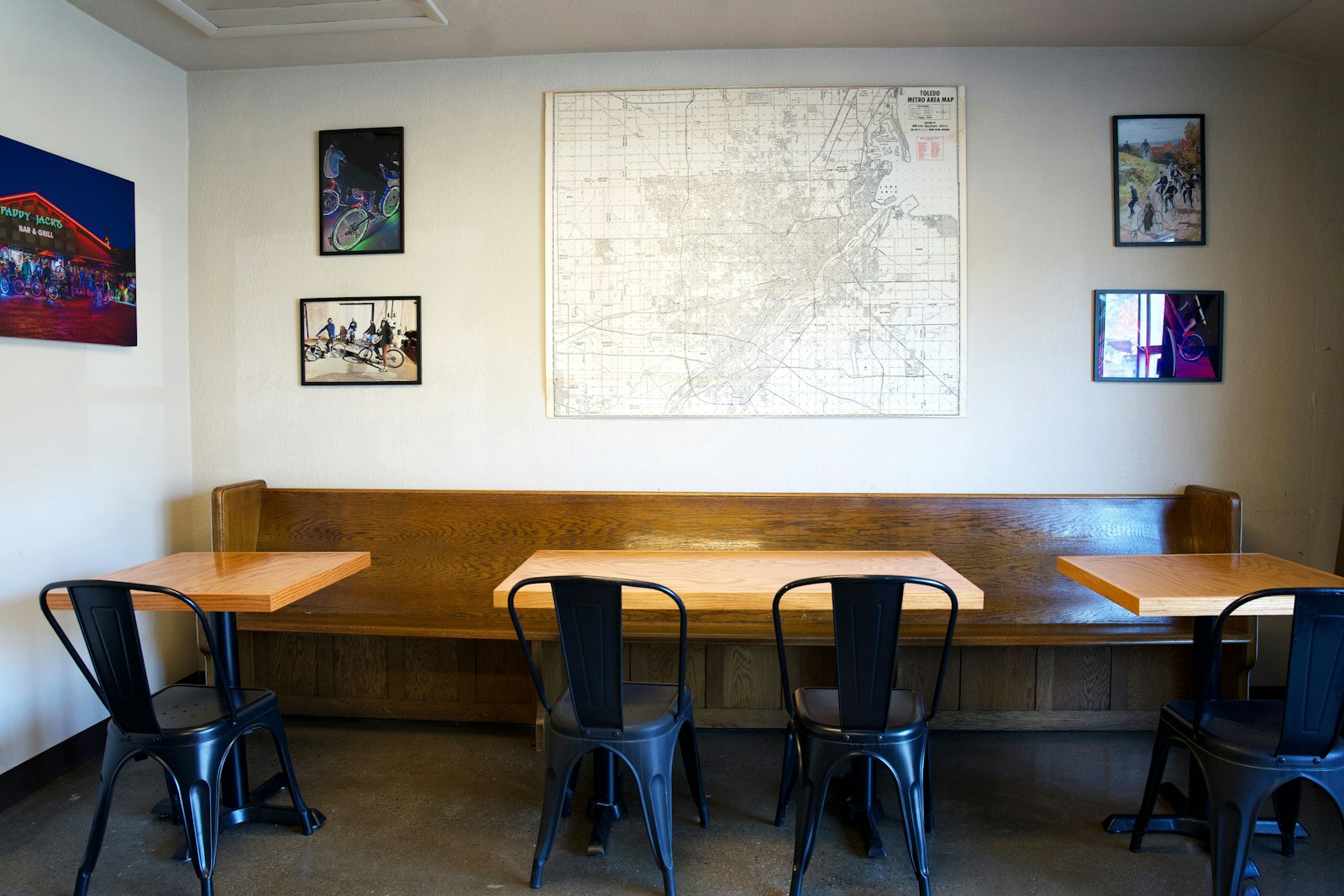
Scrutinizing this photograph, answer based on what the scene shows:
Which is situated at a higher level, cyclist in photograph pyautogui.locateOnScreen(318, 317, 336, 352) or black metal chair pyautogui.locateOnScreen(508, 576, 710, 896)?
cyclist in photograph pyautogui.locateOnScreen(318, 317, 336, 352)

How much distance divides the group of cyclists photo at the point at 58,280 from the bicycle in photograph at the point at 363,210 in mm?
844

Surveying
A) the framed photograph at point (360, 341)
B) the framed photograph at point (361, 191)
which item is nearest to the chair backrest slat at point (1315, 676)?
the framed photograph at point (360, 341)

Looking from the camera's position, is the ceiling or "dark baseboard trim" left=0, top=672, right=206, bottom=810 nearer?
"dark baseboard trim" left=0, top=672, right=206, bottom=810

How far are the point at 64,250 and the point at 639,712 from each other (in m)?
2.75

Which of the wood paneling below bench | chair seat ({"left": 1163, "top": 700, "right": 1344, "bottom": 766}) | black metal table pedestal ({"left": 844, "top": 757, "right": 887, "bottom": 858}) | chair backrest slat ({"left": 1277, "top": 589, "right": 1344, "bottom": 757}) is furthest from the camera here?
the wood paneling below bench

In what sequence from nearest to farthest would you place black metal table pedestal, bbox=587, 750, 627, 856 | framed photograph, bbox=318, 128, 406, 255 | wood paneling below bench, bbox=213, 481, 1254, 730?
black metal table pedestal, bbox=587, 750, 627, 856 < wood paneling below bench, bbox=213, 481, 1254, 730 < framed photograph, bbox=318, 128, 406, 255

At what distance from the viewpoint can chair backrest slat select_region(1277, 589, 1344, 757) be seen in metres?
1.85

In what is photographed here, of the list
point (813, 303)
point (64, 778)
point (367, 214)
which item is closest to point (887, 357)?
point (813, 303)

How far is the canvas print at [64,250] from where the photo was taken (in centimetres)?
268

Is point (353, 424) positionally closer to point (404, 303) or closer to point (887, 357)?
point (404, 303)

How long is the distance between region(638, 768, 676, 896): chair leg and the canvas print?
2.67 meters

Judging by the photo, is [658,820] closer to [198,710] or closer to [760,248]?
[198,710]

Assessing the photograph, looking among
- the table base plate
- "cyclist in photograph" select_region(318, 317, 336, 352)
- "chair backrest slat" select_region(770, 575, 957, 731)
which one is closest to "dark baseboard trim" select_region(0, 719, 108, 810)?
the table base plate

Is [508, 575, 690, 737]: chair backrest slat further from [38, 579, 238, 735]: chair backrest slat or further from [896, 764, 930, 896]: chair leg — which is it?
[38, 579, 238, 735]: chair backrest slat
